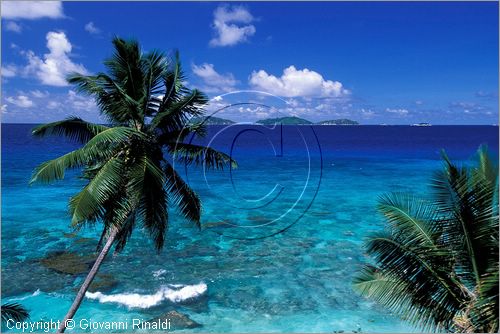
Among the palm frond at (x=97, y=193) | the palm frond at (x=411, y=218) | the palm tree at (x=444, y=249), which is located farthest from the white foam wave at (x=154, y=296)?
the palm frond at (x=411, y=218)

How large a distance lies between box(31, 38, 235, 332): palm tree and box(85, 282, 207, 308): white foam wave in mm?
8487

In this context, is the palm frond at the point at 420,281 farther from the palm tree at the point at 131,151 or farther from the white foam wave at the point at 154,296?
the white foam wave at the point at 154,296

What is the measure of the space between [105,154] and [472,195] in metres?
8.94

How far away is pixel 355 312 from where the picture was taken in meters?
18.3

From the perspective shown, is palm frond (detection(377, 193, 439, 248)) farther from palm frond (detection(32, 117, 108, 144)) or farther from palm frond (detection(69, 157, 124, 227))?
palm frond (detection(32, 117, 108, 144))

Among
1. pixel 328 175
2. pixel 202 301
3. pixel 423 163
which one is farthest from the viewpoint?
pixel 423 163

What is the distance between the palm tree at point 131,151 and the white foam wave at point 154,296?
334 inches

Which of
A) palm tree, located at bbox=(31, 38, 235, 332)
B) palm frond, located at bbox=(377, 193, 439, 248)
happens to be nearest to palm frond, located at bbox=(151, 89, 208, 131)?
palm tree, located at bbox=(31, 38, 235, 332)

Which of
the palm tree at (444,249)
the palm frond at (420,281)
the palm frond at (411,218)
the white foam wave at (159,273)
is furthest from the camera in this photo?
the white foam wave at (159,273)

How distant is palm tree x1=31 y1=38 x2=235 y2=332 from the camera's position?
10065 mm

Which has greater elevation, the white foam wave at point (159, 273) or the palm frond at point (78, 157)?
the palm frond at point (78, 157)

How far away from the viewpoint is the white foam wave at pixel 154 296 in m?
19.2

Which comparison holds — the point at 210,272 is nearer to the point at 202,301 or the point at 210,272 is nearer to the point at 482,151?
the point at 202,301

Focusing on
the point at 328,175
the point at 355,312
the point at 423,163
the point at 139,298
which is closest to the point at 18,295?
the point at 139,298
